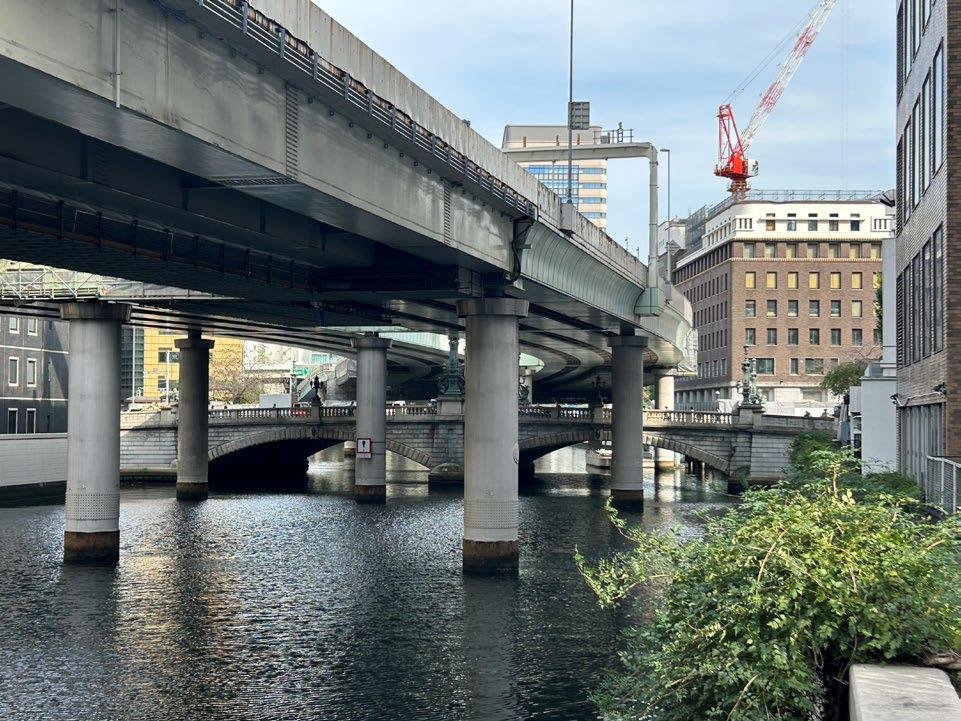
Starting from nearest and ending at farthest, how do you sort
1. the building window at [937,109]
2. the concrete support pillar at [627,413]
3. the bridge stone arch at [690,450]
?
the building window at [937,109] < the concrete support pillar at [627,413] < the bridge stone arch at [690,450]

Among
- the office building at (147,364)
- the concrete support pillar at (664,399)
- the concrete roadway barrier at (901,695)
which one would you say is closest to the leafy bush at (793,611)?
the concrete roadway barrier at (901,695)

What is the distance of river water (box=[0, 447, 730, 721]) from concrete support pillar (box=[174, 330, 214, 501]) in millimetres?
17374

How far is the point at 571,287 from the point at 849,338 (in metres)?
117

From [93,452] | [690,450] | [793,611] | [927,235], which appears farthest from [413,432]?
[793,611]

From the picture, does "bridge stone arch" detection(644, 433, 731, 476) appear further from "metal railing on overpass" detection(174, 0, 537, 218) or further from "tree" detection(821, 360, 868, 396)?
"metal railing on overpass" detection(174, 0, 537, 218)

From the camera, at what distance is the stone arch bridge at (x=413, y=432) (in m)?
89.6

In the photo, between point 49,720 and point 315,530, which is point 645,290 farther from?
point 49,720

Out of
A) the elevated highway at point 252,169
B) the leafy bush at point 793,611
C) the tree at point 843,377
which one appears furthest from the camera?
the tree at point 843,377

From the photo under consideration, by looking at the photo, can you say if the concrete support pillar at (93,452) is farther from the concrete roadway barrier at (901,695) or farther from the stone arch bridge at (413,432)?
the stone arch bridge at (413,432)

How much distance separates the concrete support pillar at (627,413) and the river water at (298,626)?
13.1 m

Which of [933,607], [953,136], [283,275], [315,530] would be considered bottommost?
[315,530]

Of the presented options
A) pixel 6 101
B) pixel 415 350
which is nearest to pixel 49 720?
pixel 6 101

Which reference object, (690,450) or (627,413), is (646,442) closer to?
(690,450)

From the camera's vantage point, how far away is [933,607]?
13438 mm
